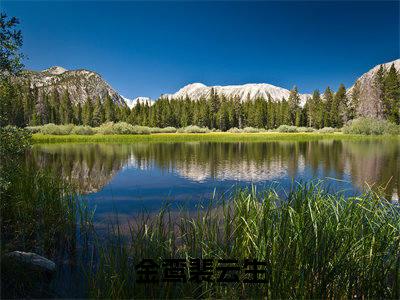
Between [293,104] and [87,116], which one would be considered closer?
[293,104]

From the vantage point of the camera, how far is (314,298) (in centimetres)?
512

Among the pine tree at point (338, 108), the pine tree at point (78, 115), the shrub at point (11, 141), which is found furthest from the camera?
the pine tree at point (78, 115)

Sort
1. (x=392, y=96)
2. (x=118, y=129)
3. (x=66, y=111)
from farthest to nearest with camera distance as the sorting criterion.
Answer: (x=66, y=111) → (x=392, y=96) → (x=118, y=129)

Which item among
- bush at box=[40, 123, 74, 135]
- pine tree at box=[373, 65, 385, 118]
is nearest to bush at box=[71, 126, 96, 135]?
bush at box=[40, 123, 74, 135]

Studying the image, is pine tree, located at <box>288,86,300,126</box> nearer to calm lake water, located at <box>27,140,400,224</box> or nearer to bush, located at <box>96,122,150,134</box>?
bush, located at <box>96,122,150,134</box>

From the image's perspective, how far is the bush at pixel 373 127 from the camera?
232 feet

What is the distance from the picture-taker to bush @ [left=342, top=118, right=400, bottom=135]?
232ft

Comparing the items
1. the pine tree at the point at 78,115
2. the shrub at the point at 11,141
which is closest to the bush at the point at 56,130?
the pine tree at the point at 78,115

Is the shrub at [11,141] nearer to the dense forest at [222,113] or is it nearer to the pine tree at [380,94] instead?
the pine tree at [380,94]

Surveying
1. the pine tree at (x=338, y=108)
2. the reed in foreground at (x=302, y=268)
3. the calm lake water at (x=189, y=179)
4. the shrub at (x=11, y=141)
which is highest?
the pine tree at (x=338, y=108)

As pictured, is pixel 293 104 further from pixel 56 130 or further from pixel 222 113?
pixel 56 130

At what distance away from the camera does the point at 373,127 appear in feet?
238

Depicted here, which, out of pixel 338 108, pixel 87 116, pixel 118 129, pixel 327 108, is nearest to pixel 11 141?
pixel 118 129

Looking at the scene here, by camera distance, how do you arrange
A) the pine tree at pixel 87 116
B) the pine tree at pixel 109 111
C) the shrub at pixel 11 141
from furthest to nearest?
the pine tree at pixel 87 116 → the pine tree at pixel 109 111 → the shrub at pixel 11 141
